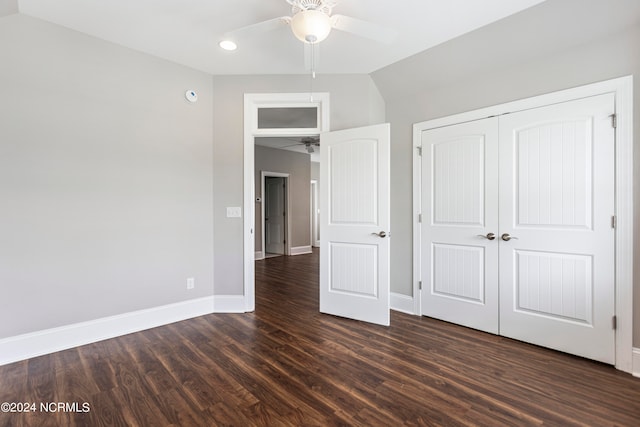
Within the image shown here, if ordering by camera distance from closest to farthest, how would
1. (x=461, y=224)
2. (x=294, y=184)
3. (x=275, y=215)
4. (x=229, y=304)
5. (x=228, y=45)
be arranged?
1. (x=228, y=45)
2. (x=461, y=224)
3. (x=229, y=304)
4. (x=294, y=184)
5. (x=275, y=215)

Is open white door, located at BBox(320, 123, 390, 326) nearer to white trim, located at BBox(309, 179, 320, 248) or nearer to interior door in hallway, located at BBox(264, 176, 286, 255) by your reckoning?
interior door in hallway, located at BBox(264, 176, 286, 255)

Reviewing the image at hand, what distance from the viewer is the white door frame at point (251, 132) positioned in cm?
341

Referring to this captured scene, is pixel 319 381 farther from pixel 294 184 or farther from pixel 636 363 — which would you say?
pixel 294 184

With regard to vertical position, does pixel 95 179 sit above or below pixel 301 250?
above

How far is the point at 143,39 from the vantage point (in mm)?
2725

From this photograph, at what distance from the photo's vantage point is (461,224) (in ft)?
9.75

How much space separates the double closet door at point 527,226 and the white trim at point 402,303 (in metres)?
0.14

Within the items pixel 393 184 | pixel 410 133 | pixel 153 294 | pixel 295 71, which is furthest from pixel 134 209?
pixel 410 133

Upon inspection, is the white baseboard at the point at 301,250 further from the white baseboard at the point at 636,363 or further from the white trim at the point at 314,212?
the white baseboard at the point at 636,363

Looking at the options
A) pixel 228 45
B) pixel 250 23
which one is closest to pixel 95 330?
pixel 228 45

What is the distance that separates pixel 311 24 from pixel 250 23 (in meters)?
0.90

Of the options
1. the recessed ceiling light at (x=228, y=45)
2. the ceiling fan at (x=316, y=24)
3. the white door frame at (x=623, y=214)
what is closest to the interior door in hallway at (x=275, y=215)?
the recessed ceiling light at (x=228, y=45)

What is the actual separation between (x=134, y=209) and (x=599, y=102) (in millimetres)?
4055

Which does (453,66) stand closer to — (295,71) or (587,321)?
(295,71)
